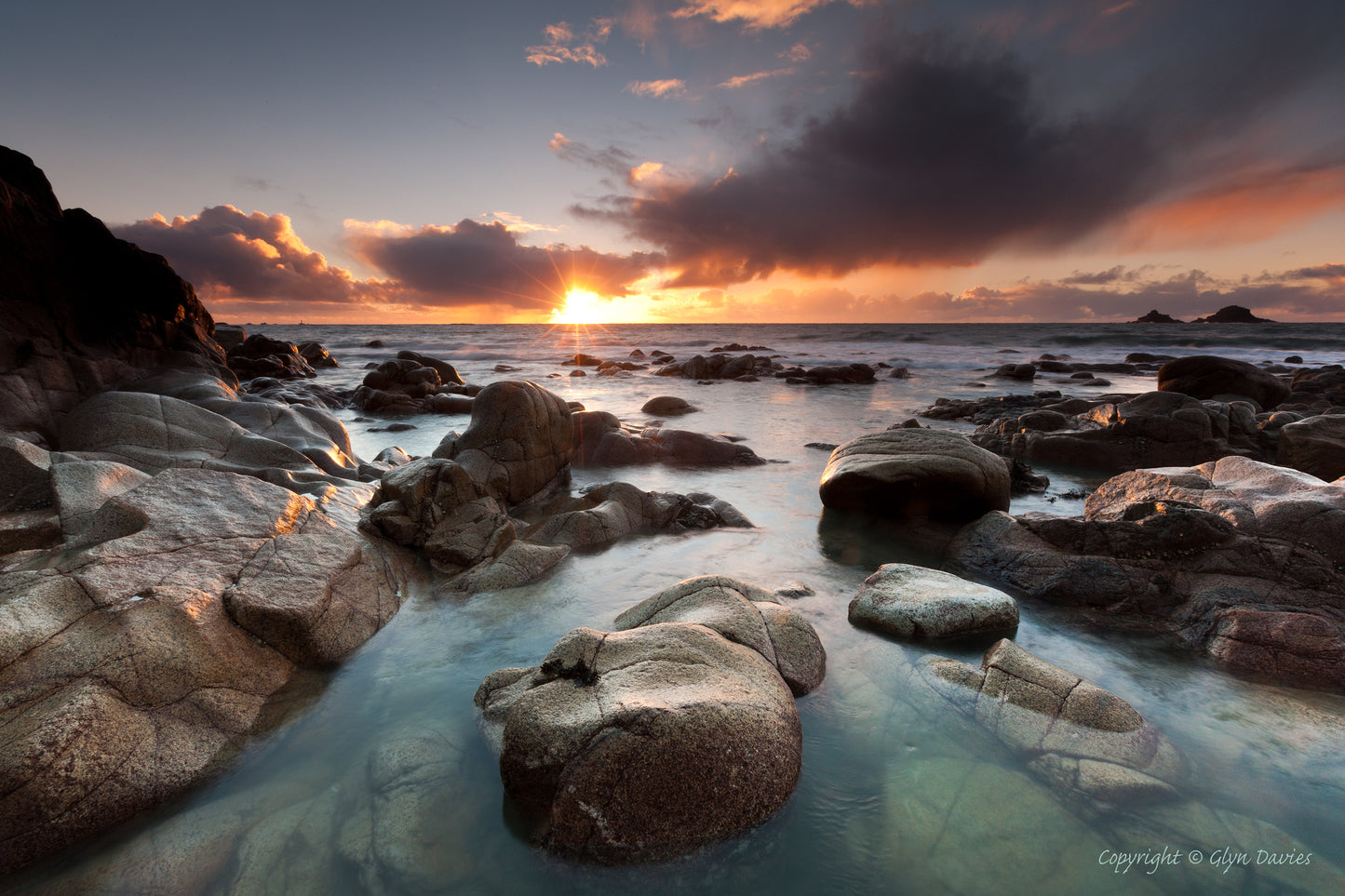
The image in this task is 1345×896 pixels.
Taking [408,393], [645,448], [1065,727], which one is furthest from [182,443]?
[408,393]

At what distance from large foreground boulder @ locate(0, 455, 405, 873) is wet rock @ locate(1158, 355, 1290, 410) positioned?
70.5 ft

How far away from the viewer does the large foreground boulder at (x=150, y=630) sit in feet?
10.0

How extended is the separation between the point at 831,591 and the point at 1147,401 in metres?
9.76

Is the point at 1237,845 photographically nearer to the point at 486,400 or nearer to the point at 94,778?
the point at 94,778

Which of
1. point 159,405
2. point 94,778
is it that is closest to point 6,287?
point 159,405

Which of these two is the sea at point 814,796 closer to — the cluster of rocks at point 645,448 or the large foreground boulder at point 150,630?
the large foreground boulder at point 150,630

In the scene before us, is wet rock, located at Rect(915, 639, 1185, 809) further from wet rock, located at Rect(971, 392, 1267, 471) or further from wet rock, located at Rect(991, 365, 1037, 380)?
wet rock, located at Rect(991, 365, 1037, 380)

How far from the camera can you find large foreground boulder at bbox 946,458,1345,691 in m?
4.66

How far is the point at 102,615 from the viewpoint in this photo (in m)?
3.72

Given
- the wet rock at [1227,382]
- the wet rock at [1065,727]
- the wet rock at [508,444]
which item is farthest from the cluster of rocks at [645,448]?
the wet rock at [1227,382]

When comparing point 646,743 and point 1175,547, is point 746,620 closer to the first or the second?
point 646,743

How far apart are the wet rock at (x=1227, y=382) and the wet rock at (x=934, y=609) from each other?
16406 mm

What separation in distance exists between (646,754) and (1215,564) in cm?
600

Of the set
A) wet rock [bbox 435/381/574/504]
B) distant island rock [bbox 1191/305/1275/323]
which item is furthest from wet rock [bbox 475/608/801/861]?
distant island rock [bbox 1191/305/1275/323]
